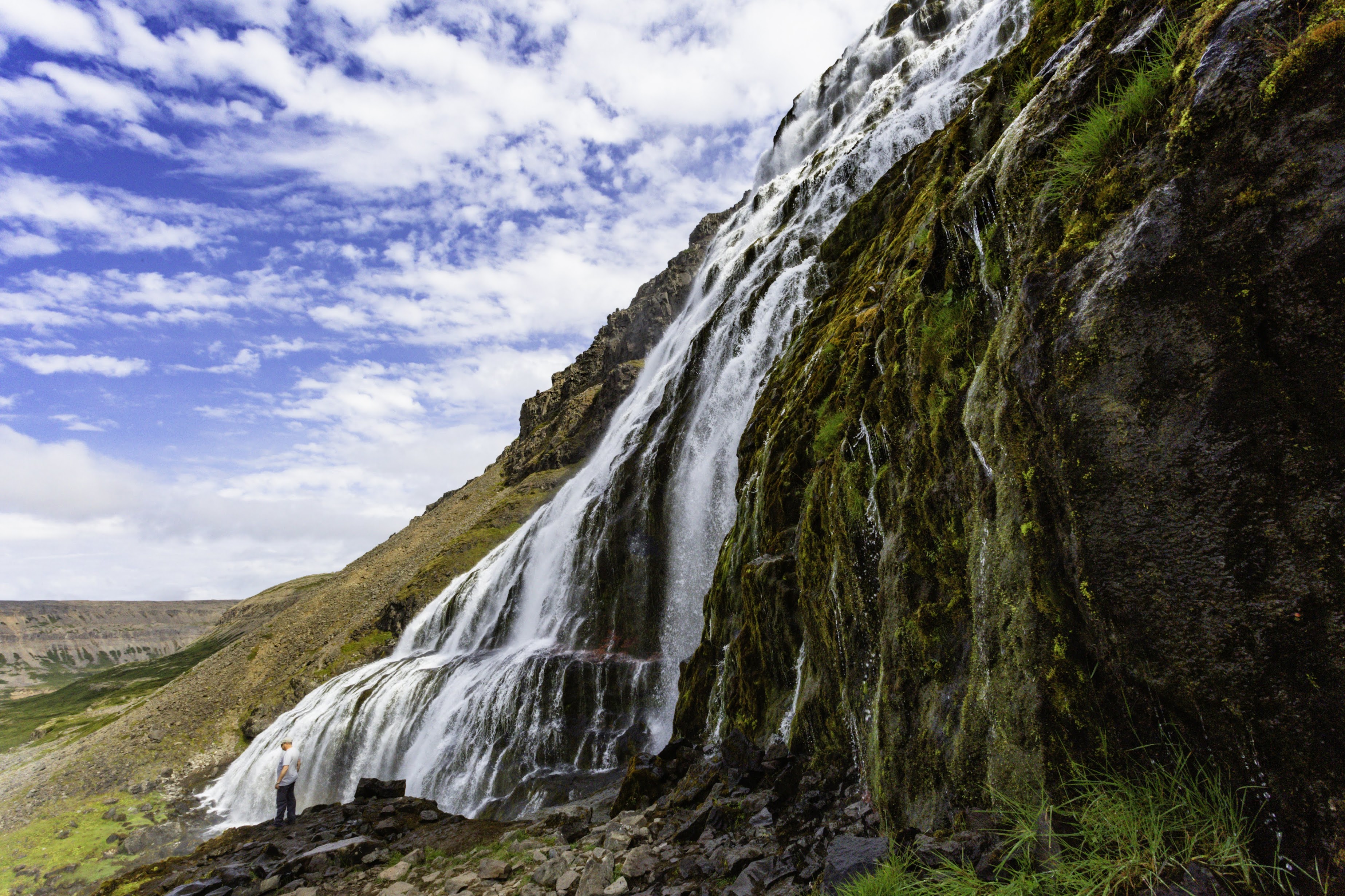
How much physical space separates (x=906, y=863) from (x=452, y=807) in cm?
1404

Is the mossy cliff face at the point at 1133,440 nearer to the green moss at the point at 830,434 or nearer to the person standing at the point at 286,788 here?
the green moss at the point at 830,434

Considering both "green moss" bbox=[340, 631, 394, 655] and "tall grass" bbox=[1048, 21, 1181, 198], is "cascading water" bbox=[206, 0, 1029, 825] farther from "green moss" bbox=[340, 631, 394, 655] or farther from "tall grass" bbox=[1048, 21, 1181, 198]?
"tall grass" bbox=[1048, 21, 1181, 198]

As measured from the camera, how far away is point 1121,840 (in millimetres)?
2783

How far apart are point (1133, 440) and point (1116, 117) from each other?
1988 mm

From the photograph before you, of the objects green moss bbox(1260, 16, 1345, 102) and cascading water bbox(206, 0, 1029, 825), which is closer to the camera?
green moss bbox(1260, 16, 1345, 102)

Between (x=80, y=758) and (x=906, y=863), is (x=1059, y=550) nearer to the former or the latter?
(x=906, y=863)

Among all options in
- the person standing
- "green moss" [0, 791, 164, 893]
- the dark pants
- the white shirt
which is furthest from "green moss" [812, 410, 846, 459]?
"green moss" [0, 791, 164, 893]

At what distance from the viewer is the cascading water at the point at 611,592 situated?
15234mm

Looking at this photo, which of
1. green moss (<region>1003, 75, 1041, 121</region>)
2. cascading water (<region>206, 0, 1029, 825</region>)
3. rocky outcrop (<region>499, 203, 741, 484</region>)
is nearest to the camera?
green moss (<region>1003, 75, 1041, 121</region>)

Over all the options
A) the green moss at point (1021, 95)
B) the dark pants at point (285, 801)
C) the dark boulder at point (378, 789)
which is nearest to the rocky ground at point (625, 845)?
the dark boulder at point (378, 789)

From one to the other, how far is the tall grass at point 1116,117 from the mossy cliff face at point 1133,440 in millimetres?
18

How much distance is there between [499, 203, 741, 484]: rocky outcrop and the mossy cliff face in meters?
40.5

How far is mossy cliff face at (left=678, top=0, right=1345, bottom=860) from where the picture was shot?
2.43m

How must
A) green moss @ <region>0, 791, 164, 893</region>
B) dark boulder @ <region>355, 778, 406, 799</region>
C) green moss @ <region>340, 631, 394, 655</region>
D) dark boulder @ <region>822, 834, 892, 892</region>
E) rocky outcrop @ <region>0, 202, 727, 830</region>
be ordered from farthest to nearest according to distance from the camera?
green moss @ <region>340, 631, 394, 655</region> < rocky outcrop @ <region>0, 202, 727, 830</region> < green moss @ <region>0, 791, 164, 893</region> < dark boulder @ <region>355, 778, 406, 799</region> < dark boulder @ <region>822, 834, 892, 892</region>
